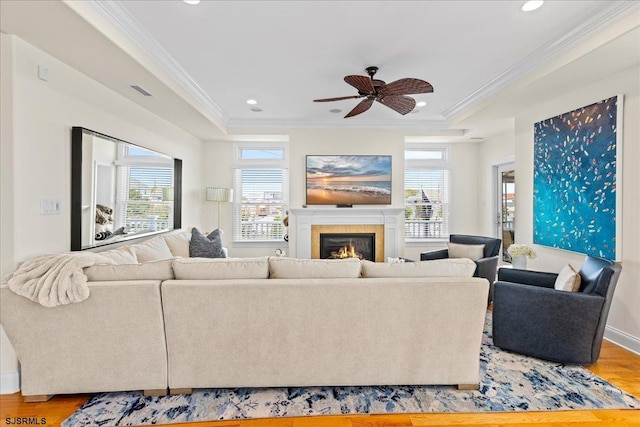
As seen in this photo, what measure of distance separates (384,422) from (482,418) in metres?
0.61

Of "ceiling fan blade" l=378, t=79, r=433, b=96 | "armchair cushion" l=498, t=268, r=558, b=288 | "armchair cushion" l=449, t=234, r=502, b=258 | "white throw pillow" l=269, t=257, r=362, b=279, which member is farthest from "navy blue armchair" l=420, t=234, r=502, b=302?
"white throw pillow" l=269, t=257, r=362, b=279

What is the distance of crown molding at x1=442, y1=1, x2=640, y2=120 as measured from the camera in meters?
2.38

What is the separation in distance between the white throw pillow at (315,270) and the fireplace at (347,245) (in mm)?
3513

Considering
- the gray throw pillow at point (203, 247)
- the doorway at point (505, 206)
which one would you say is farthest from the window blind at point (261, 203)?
the doorway at point (505, 206)

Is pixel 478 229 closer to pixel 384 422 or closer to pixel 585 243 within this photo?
pixel 585 243

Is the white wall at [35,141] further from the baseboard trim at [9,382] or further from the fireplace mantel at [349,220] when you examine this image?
the fireplace mantel at [349,220]

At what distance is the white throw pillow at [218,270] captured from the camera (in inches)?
88.9

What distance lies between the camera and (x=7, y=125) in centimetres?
232

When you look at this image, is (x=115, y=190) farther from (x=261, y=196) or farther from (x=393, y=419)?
(x=393, y=419)

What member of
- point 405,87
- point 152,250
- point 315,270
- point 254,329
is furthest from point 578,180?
point 152,250

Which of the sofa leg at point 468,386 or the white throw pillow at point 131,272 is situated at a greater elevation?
the white throw pillow at point 131,272

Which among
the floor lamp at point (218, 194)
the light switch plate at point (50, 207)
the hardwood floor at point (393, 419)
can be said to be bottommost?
the hardwood floor at point (393, 419)

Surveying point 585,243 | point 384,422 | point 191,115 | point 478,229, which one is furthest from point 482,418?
point 478,229

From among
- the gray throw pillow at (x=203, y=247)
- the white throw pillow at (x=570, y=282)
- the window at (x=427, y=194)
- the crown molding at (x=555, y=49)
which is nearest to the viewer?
the crown molding at (x=555, y=49)
